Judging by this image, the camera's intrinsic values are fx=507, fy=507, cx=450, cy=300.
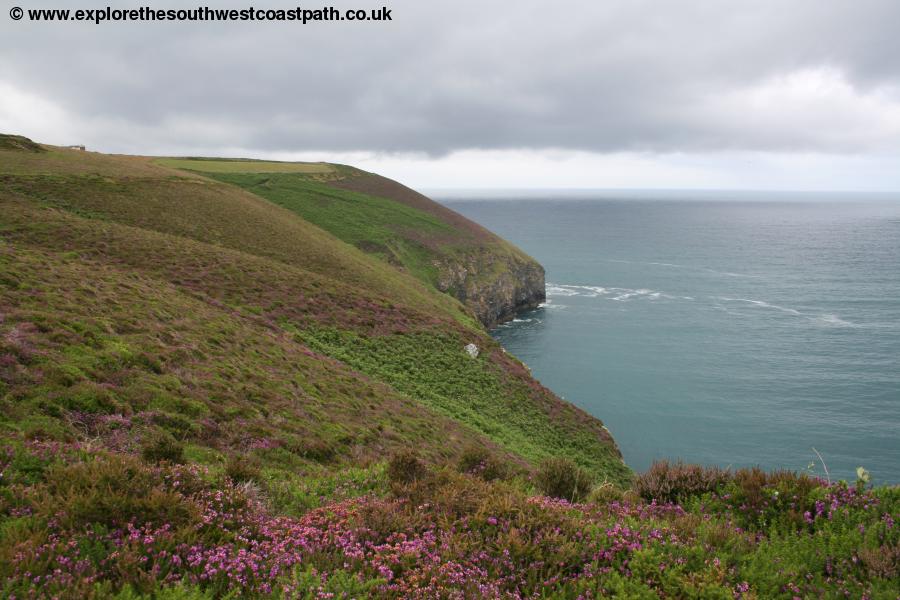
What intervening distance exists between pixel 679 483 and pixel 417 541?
19.7ft

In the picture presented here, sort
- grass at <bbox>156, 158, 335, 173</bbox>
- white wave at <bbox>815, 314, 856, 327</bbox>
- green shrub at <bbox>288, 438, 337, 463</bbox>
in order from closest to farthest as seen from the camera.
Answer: green shrub at <bbox>288, 438, 337, 463</bbox> → white wave at <bbox>815, 314, 856, 327</bbox> → grass at <bbox>156, 158, 335, 173</bbox>

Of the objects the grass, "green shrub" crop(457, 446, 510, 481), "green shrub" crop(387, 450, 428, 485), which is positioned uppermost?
the grass

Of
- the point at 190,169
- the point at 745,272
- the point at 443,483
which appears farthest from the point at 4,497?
the point at 745,272

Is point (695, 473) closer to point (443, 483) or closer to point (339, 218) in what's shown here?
point (443, 483)

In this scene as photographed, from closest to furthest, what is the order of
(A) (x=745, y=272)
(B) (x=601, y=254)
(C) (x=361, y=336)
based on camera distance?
(C) (x=361, y=336)
(A) (x=745, y=272)
(B) (x=601, y=254)

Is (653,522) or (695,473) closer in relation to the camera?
(653,522)

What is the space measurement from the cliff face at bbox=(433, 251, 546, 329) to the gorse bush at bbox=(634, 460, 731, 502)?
237 feet

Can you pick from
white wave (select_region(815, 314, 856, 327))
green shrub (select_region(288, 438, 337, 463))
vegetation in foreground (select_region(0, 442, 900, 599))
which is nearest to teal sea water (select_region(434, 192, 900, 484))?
white wave (select_region(815, 314, 856, 327))

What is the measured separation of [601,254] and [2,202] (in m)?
149

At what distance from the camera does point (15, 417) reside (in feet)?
36.4

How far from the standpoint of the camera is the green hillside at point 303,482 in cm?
634

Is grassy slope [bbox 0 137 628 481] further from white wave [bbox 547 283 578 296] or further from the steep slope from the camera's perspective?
white wave [bbox 547 283 578 296]

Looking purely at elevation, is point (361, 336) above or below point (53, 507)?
below

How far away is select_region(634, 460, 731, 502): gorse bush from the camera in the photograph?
10.2 meters
